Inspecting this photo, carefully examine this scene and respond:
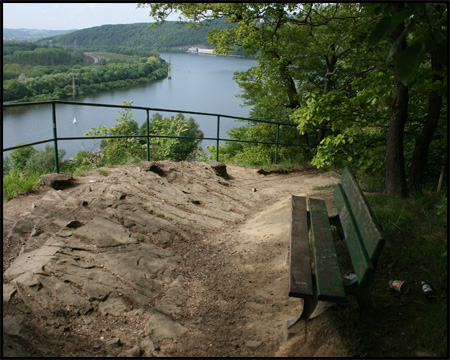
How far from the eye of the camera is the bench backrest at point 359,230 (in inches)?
93.9

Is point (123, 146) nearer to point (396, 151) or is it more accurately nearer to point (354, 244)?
point (396, 151)

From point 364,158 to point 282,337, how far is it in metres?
3.59

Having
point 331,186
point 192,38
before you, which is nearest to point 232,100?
point 192,38

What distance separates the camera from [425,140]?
5.20 m

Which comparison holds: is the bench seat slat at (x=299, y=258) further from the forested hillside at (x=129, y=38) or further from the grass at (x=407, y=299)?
the forested hillside at (x=129, y=38)

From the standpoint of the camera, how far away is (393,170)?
4.97 m

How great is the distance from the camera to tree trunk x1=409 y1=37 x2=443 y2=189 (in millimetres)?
5043

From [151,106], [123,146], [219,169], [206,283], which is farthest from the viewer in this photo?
[151,106]

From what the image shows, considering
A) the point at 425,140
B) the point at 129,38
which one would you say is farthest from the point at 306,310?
the point at 129,38

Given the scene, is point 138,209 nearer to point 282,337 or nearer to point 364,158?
point 282,337

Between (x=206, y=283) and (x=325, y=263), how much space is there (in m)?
1.28

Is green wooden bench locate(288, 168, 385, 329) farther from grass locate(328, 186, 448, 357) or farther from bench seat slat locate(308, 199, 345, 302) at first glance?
grass locate(328, 186, 448, 357)

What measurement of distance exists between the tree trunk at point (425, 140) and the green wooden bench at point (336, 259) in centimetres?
230

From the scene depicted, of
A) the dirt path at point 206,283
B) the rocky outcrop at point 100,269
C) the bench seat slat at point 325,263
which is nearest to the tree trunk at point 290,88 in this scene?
the dirt path at point 206,283
